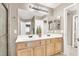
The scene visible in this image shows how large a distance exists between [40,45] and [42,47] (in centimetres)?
5

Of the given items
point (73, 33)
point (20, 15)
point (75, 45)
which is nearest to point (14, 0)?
point (20, 15)

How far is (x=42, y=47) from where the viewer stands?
1.86 m

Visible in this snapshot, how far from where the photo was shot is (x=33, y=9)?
72.1 inches

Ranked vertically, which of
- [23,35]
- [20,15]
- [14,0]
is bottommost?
[23,35]

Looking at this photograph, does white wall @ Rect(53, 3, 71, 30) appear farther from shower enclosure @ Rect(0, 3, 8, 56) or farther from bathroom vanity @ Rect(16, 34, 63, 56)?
shower enclosure @ Rect(0, 3, 8, 56)

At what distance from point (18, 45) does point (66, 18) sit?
90cm

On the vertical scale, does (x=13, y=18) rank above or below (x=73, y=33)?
above

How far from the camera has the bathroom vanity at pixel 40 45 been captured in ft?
5.87

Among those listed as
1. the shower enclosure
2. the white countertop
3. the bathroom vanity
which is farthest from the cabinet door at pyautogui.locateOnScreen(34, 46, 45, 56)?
the shower enclosure

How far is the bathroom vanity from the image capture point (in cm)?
179

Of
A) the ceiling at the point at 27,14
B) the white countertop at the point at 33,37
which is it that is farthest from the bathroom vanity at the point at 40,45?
the ceiling at the point at 27,14

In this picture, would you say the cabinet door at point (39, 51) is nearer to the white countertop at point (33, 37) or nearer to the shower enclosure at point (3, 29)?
the white countertop at point (33, 37)

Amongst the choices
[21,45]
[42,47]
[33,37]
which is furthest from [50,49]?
[21,45]

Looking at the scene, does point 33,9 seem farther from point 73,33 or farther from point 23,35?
point 73,33
